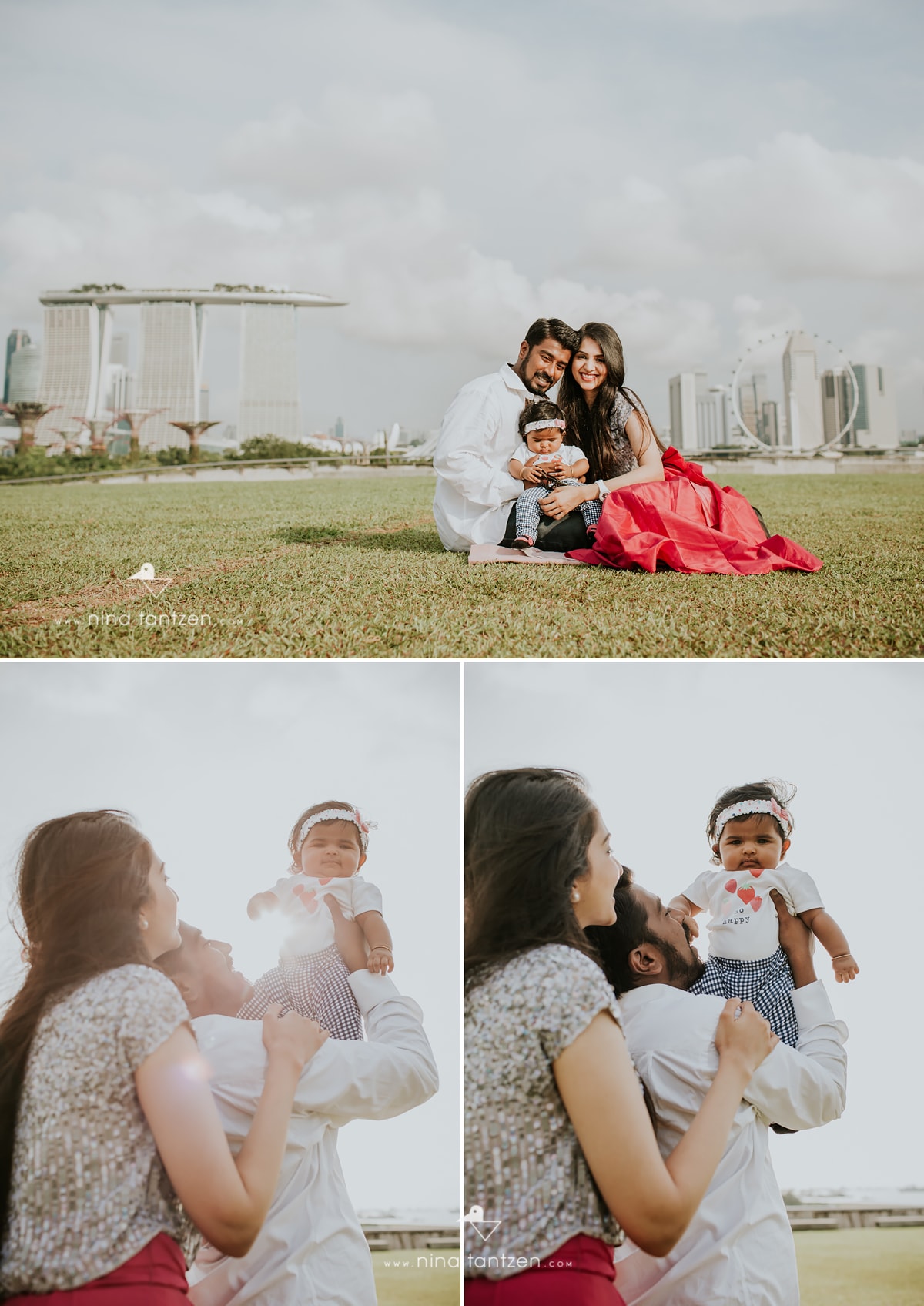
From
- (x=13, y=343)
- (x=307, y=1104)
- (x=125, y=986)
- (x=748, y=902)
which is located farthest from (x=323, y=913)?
(x=13, y=343)

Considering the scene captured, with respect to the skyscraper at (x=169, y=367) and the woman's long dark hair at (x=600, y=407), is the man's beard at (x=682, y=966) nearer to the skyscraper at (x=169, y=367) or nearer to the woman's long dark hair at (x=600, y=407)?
the woman's long dark hair at (x=600, y=407)

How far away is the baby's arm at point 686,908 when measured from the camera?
3113 mm

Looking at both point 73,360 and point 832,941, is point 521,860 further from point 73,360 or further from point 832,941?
point 73,360

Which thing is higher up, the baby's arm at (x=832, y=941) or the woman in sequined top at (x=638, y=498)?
the woman in sequined top at (x=638, y=498)

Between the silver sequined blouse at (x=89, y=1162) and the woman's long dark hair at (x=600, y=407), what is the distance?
147 inches

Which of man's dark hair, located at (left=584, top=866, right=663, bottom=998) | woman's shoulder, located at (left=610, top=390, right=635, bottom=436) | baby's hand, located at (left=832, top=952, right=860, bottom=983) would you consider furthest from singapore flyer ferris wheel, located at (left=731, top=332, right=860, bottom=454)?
man's dark hair, located at (left=584, top=866, right=663, bottom=998)

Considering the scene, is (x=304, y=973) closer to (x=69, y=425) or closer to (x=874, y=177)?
(x=874, y=177)

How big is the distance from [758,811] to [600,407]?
2.70 metres

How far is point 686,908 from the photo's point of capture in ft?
10.3

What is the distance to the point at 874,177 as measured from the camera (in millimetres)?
6707

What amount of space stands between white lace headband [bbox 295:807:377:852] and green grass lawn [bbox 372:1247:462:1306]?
130 cm

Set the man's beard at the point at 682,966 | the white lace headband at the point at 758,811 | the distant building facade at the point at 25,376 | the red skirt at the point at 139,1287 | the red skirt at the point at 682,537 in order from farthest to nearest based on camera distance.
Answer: the distant building facade at the point at 25,376 < the red skirt at the point at 682,537 < the white lace headband at the point at 758,811 < the man's beard at the point at 682,966 < the red skirt at the point at 139,1287

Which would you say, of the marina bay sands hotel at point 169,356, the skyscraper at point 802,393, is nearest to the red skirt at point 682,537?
the skyscraper at point 802,393

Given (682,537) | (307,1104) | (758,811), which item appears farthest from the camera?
(682,537)
